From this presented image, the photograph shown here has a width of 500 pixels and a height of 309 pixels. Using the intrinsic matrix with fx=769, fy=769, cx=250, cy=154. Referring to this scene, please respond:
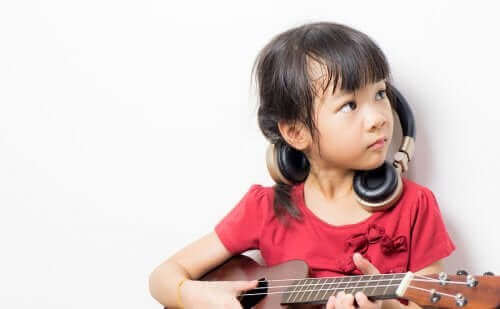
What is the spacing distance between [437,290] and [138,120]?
0.89 meters

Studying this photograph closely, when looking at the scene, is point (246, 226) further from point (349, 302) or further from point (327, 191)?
point (349, 302)

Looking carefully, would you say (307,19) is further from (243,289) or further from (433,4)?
(243,289)

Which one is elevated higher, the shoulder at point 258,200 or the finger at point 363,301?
the shoulder at point 258,200

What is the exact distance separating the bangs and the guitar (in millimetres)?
325

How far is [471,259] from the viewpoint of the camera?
58.8 inches

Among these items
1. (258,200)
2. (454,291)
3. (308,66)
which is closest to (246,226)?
(258,200)

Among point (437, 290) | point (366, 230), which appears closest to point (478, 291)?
point (437, 290)

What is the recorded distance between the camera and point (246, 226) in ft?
4.93

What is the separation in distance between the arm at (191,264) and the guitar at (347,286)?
18 mm

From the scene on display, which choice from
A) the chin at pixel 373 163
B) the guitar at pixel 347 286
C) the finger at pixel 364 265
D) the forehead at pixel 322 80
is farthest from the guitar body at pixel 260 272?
the forehead at pixel 322 80

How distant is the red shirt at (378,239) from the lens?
4.41 ft

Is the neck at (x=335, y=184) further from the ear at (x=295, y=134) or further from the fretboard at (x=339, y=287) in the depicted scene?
the fretboard at (x=339, y=287)

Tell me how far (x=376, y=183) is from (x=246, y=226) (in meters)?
0.29

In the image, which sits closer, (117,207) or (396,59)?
(396,59)
